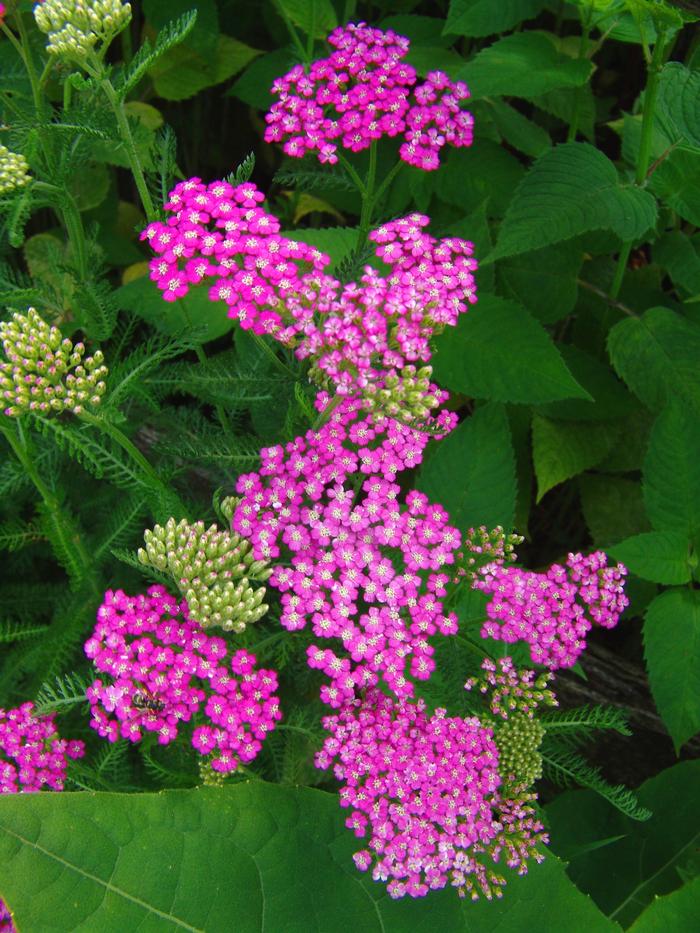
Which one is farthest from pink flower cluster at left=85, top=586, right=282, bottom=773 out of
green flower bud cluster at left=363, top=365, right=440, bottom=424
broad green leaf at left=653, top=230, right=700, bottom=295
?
broad green leaf at left=653, top=230, right=700, bottom=295

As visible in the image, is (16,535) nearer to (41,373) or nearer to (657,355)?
(41,373)

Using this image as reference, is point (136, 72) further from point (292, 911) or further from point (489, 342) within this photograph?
point (292, 911)

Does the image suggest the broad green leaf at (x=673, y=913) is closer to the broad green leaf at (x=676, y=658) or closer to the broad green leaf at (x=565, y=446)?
the broad green leaf at (x=676, y=658)

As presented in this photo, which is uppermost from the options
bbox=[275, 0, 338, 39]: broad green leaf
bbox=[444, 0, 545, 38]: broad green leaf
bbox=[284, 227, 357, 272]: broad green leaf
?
bbox=[275, 0, 338, 39]: broad green leaf

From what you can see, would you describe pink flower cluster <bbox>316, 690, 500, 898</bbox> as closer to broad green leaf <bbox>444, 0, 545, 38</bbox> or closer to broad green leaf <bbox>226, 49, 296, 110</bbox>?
broad green leaf <bbox>444, 0, 545, 38</bbox>

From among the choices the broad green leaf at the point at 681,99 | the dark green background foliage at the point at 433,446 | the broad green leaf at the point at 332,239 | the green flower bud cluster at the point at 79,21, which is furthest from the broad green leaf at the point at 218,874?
the broad green leaf at the point at 681,99

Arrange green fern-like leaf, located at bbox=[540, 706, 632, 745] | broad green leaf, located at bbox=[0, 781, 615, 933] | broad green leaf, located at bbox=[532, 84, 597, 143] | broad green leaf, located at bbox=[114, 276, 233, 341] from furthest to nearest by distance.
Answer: broad green leaf, located at bbox=[532, 84, 597, 143] < broad green leaf, located at bbox=[114, 276, 233, 341] < green fern-like leaf, located at bbox=[540, 706, 632, 745] < broad green leaf, located at bbox=[0, 781, 615, 933]

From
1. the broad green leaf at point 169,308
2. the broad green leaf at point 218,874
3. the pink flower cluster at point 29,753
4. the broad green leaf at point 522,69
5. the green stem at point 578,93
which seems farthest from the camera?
the broad green leaf at point 169,308

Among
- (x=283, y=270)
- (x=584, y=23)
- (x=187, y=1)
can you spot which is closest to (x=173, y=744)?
(x=283, y=270)
